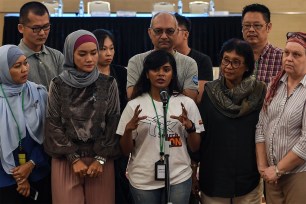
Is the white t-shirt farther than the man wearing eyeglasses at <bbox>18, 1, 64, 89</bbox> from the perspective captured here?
No

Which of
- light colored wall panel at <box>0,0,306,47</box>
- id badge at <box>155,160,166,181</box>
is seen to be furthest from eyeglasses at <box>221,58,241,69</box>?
light colored wall panel at <box>0,0,306,47</box>

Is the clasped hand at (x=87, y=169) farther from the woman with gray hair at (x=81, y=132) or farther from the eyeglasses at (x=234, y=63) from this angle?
the eyeglasses at (x=234, y=63)

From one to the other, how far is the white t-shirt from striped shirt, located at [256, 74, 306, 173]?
39cm

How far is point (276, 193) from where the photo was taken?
251cm

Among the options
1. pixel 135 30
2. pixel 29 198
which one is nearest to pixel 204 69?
pixel 29 198

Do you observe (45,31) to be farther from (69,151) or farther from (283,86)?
(283,86)

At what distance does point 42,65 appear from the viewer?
304 cm

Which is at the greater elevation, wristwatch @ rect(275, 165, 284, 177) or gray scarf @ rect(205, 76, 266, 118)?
gray scarf @ rect(205, 76, 266, 118)

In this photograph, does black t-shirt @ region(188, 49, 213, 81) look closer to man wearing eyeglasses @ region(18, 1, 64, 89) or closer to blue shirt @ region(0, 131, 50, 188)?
man wearing eyeglasses @ region(18, 1, 64, 89)

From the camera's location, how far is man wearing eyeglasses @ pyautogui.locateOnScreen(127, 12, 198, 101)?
112 inches

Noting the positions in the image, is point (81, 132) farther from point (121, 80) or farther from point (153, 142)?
point (121, 80)

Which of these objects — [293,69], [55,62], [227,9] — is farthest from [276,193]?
[227,9]

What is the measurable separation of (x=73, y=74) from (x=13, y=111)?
0.40 m

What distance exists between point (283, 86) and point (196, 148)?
607mm
